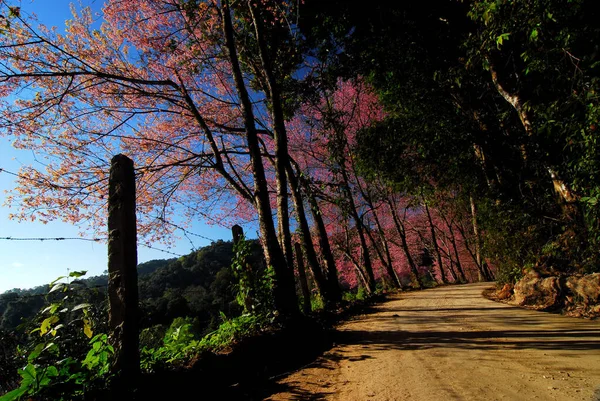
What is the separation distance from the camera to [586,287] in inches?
166

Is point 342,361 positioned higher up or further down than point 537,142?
further down

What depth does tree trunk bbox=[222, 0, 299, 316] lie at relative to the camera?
4334 millimetres

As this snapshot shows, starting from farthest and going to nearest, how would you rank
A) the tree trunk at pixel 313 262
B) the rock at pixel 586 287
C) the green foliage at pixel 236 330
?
the tree trunk at pixel 313 262 < the rock at pixel 586 287 < the green foliage at pixel 236 330

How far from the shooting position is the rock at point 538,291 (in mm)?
4898

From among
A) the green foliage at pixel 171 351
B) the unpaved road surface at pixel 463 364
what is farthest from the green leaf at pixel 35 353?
the unpaved road surface at pixel 463 364

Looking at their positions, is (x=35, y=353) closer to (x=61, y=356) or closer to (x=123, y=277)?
(x=61, y=356)

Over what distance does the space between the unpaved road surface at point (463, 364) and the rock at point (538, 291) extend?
68cm

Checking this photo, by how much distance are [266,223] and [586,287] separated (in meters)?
4.91

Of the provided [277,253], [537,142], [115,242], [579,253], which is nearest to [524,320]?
[579,253]

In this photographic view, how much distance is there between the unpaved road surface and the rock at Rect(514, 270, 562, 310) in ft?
2.24

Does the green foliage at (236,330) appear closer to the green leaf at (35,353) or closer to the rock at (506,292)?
the green leaf at (35,353)

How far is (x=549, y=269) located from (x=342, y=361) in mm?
4981

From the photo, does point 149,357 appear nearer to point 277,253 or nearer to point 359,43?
point 277,253

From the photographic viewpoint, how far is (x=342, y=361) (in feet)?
10.8
